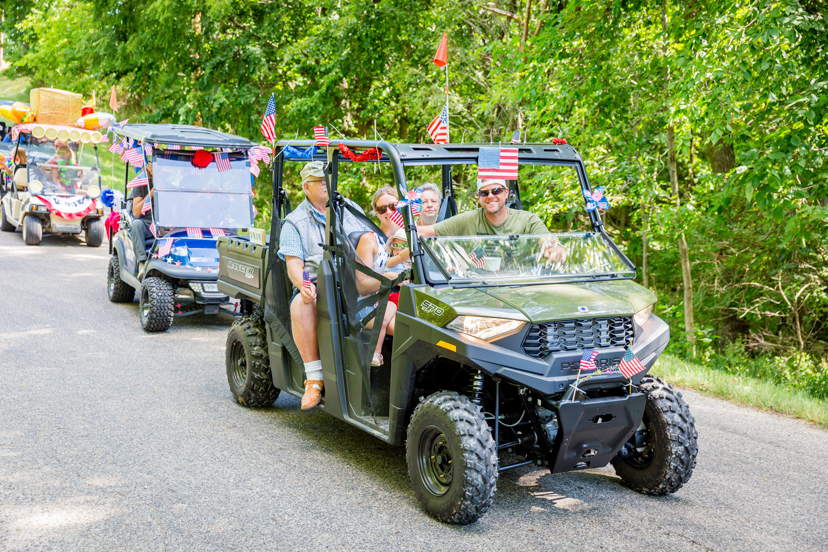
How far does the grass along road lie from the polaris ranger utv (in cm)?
268

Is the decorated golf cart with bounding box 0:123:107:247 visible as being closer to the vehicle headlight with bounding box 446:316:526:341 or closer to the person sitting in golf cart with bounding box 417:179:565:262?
the person sitting in golf cart with bounding box 417:179:565:262

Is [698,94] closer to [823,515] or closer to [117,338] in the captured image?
[823,515]

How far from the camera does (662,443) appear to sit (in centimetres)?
434

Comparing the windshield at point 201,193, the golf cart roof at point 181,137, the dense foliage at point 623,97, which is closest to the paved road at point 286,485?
the windshield at point 201,193

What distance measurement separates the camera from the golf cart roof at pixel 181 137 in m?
9.91

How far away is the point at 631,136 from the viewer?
12633mm

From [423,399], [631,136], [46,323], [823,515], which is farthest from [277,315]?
[631,136]

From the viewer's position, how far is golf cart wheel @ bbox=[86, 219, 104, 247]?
16.4 meters

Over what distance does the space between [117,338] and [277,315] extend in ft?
12.5

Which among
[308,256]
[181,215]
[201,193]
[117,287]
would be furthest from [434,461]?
[117,287]

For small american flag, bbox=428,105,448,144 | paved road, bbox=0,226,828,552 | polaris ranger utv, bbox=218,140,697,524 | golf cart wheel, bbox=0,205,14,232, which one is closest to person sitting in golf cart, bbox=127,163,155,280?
paved road, bbox=0,226,828,552

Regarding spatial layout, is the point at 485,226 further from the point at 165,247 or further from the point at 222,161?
the point at 222,161

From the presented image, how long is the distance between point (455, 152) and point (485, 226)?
2.28ft

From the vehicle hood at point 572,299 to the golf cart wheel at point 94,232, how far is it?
1422 cm
